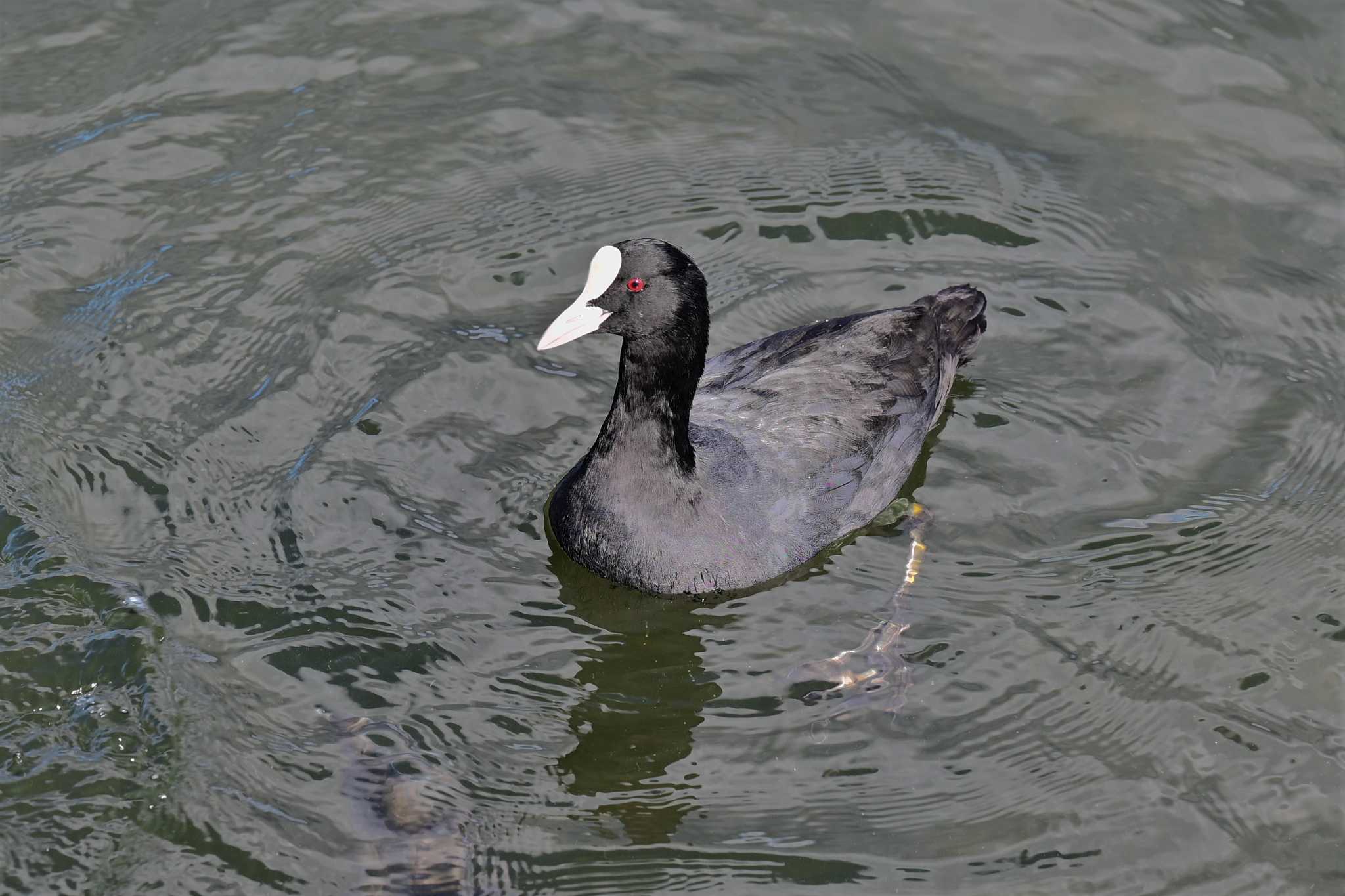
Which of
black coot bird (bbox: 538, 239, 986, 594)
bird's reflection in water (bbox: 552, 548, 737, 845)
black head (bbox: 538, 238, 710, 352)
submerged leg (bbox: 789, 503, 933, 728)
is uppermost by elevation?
black head (bbox: 538, 238, 710, 352)

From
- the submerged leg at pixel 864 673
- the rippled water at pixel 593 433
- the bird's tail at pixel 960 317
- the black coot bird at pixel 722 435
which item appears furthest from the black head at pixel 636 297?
the bird's tail at pixel 960 317

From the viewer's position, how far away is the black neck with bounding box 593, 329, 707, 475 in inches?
230

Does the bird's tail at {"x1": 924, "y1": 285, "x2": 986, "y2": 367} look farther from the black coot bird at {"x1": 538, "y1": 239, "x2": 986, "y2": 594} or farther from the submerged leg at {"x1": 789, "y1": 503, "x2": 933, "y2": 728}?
the submerged leg at {"x1": 789, "y1": 503, "x2": 933, "y2": 728}

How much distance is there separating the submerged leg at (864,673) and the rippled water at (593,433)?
0.10 ft

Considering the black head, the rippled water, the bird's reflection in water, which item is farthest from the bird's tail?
the bird's reflection in water

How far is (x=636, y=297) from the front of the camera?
5762mm

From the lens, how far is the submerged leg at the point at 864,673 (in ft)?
18.5

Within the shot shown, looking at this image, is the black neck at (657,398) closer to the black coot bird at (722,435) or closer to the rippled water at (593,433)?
the black coot bird at (722,435)

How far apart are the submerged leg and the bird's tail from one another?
58.5 inches

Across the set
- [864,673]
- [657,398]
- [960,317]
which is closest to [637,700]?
[864,673]

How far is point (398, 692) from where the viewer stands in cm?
557

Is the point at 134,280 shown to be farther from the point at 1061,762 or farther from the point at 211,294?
the point at 1061,762

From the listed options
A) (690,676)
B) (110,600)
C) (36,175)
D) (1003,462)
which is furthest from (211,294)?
(1003,462)

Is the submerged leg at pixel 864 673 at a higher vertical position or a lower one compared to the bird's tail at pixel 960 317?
lower
